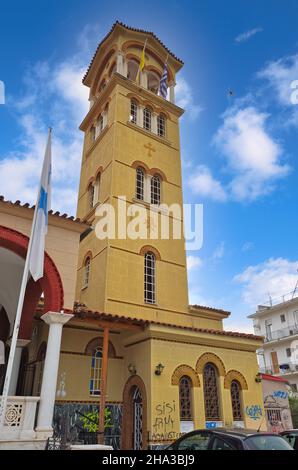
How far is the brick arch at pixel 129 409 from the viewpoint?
1350 cm

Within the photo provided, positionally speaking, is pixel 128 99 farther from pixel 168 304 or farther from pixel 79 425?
pixel 79 425

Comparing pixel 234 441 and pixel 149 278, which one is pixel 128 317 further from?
pixel 234 441

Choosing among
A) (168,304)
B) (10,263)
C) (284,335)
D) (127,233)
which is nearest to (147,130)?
(127,233)

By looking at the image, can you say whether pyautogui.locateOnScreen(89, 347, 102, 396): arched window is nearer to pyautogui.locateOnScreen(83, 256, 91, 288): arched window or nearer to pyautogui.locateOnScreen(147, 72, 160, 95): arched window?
pyautogui.locateOnScreen(83, 256, 91, 288): arched window

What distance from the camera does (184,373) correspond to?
14406mm

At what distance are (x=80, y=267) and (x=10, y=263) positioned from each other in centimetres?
725

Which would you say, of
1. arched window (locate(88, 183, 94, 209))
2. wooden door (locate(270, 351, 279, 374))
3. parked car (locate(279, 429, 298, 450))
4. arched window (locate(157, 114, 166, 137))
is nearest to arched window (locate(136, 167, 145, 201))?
arched window (locate(88, 183, 94, 209))

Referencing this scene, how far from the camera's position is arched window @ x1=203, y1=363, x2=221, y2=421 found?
48.0ft

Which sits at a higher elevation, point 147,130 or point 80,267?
point 147,130

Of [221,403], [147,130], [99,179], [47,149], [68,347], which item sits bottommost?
[221,403]

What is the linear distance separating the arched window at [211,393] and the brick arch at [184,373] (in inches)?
24.7

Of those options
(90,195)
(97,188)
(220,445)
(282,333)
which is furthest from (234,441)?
(282,333)

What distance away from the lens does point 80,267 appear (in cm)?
1914

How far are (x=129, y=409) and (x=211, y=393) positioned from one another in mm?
3411
